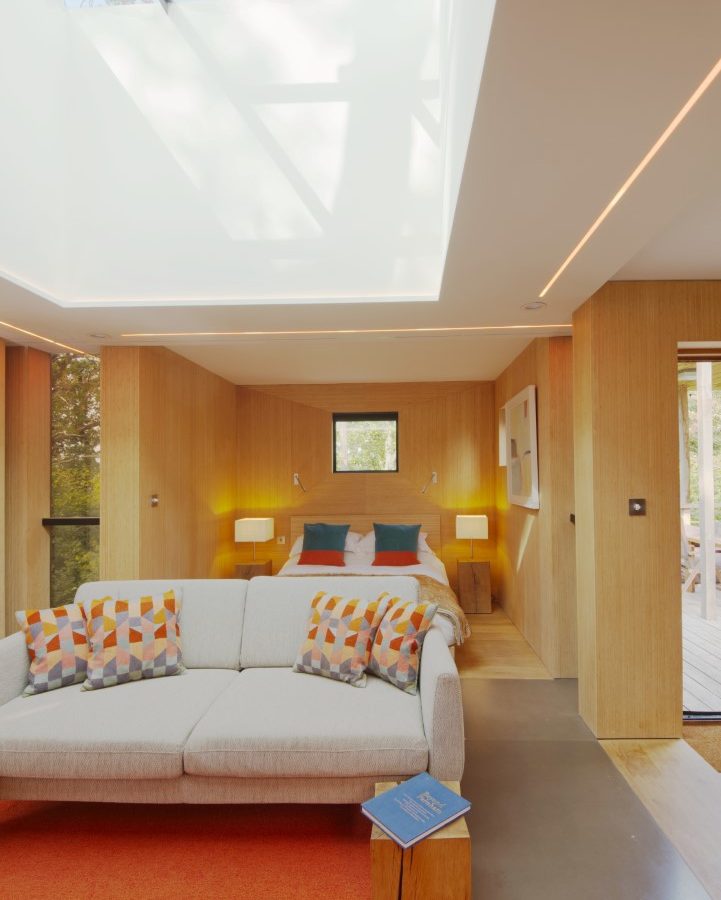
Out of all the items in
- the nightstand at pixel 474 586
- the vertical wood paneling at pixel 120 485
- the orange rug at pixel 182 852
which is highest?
the vertical wood paneling at pixel 120 485

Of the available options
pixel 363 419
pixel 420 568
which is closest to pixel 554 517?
pixel 420 568

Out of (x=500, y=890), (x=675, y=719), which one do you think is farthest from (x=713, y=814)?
(x=500, y=890)

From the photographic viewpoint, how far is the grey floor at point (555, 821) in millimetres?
1883

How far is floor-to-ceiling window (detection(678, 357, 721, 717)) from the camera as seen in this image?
10.6 ft

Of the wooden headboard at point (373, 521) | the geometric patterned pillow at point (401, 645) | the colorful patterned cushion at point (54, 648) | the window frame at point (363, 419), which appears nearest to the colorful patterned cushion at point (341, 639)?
A: the geometric patterned pillow at point (401, 645)

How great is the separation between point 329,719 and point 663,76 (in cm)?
224

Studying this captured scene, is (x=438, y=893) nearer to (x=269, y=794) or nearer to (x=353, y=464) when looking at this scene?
(x=269, y=794)

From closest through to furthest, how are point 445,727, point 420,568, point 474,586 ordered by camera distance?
point 445,727, point 420,568, point 474,586

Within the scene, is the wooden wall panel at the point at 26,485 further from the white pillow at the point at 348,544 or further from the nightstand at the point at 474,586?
the nightstand at the point at 474,586

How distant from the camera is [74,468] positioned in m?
4.36

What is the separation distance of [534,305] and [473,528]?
2.88 metres

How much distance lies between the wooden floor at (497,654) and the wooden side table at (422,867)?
2295 millimetres

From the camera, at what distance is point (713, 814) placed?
7.34 feet

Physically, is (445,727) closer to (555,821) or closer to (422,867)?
(422,867)
